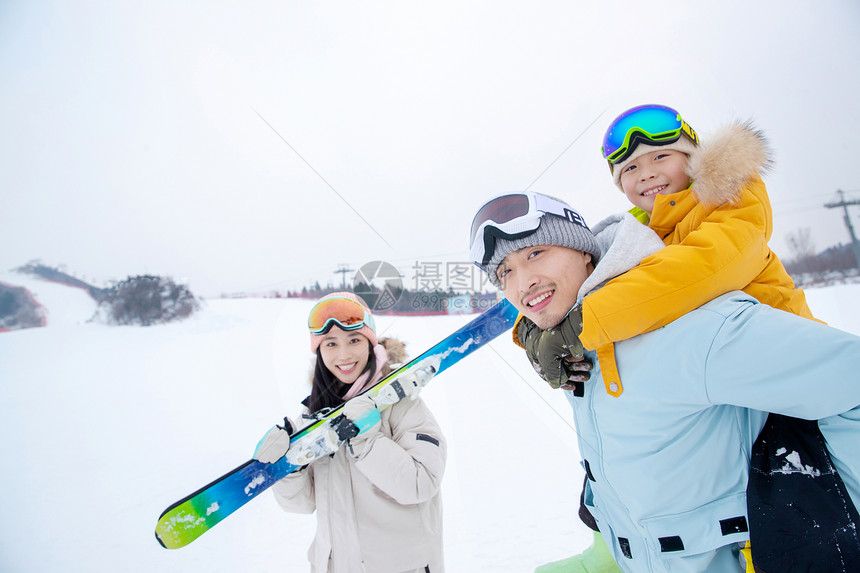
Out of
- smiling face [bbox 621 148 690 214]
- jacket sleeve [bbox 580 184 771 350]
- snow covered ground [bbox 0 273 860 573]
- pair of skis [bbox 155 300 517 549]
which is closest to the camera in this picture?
jacket sleeve [bbox 580 184 771 350]

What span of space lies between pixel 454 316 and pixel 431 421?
35.1 feet

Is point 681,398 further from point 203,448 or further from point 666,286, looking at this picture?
point 203,448

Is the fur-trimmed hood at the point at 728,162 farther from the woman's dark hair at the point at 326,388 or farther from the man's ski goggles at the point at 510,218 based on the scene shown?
the woman's dark hair at the point at 326,388

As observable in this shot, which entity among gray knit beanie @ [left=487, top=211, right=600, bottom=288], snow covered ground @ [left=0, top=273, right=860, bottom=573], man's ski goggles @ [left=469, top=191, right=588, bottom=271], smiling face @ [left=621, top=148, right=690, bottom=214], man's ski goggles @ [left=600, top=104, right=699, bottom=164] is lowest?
snow covered ground @ [left=0, top=273, right=860, bottom=573]

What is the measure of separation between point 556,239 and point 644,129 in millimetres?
841

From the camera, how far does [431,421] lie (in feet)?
6.26

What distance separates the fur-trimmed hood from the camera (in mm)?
1178

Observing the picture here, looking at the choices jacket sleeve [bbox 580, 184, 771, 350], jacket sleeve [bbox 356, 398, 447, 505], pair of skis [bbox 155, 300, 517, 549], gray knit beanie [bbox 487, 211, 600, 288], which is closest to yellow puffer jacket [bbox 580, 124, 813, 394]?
jacket sleeve [bbox 580, 184, 771, 350]

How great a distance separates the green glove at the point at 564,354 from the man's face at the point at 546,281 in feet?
0.16

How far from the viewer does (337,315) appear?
2.18 metres

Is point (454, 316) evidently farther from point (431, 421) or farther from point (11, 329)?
point (11, 329)

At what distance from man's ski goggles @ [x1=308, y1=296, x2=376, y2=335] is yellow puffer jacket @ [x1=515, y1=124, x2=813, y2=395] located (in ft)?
5.14

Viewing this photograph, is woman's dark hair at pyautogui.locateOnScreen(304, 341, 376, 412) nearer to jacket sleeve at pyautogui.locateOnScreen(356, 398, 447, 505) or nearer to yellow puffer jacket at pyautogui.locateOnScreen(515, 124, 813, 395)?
jacket sleeve at pyautogui.locateOnScreen(356, 398, 447, 505)

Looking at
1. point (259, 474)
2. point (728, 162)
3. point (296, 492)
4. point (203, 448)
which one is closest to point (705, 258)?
point (728, 162)
